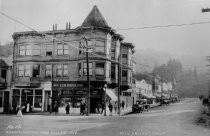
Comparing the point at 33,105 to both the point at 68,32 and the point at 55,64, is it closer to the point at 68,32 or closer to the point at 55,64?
the point at 55,64

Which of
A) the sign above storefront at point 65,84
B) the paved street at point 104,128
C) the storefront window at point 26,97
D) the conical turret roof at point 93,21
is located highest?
the conical turret roof at point 93,21

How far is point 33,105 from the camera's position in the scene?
3080 centimetres

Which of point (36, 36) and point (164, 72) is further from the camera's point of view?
point (164, 72)

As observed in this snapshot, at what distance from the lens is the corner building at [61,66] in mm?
31234

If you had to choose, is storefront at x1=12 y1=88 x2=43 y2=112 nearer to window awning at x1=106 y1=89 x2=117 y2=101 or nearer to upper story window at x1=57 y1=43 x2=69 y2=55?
upper story window at x1=57 y1=43 x2=69 y2=55

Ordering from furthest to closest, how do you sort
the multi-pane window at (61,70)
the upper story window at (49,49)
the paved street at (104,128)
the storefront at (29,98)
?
the multi-pane window at (61,70), the upper story window at (49,49), the storefront at (29,98), the paved street at (104,128)

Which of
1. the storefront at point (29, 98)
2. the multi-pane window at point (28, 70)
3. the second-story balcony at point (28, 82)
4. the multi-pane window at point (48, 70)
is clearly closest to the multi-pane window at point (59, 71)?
the multi-pane window at point (48, 70)

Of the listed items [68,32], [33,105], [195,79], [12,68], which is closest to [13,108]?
[33,105]

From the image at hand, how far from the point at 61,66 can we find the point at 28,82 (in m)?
3.73

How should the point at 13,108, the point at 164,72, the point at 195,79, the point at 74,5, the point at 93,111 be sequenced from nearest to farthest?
the point at 74,5, the point at 13,108, the point at 93,111, the point at 164,72, the point at 195,79

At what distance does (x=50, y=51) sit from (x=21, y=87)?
4.72 metres

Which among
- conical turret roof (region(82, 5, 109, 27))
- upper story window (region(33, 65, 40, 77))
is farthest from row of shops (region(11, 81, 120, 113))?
conical turret roof (region(82, 5, 109, 27))

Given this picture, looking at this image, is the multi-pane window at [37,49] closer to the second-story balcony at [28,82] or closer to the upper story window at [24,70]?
the upper story window at [24,70]

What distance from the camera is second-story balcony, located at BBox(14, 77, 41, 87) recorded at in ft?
104
